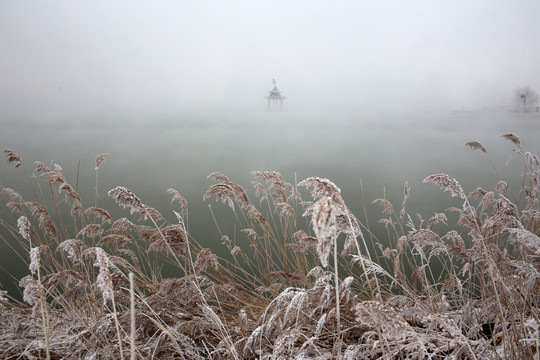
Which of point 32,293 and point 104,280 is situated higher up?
point 104,280

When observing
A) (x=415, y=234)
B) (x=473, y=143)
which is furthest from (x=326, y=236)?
(x=473, y=143)

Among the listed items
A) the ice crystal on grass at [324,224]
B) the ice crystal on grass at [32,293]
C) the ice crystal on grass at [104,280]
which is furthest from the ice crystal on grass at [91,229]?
the ice crystal on grass at [324,224]

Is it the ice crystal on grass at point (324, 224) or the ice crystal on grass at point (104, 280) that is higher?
the ice crystal on grass at point (324, 224)

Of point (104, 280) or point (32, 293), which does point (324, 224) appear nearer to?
point (104, 280)

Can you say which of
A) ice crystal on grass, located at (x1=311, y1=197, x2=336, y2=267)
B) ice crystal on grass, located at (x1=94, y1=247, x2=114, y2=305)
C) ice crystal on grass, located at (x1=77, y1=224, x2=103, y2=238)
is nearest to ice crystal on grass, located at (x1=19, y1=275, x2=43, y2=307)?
ice crystal on grass, located at (x1=94, y1=247, x2=114, y2=305)

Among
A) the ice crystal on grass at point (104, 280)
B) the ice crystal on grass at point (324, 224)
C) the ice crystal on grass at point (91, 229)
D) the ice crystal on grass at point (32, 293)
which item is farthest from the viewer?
the ice crystal on grass at point (91, 229)

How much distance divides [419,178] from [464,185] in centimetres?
54

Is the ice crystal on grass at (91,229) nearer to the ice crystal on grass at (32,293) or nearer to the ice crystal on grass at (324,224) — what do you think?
the ice crystal on grass at (32,293)

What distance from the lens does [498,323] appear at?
4.30ft

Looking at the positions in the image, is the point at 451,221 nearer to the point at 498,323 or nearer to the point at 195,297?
the point at 498,323

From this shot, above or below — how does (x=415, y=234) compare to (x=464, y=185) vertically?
above

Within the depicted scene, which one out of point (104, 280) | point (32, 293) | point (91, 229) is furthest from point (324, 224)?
point (91, 229)

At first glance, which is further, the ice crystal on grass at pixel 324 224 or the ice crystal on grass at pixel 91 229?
the ice crystal on grass at pixel 91 229

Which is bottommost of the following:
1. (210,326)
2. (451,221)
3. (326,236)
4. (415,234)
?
(451,221)
